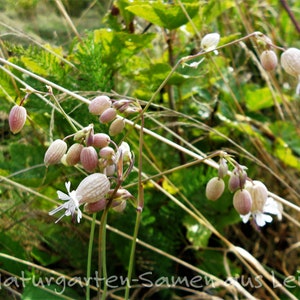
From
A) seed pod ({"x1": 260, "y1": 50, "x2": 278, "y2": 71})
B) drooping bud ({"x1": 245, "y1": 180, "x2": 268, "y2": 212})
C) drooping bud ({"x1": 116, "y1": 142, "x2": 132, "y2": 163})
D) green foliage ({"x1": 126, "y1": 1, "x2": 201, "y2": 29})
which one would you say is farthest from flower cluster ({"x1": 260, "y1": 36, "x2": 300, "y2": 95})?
green foliage ({"x1": 126, "y1": 1, "x2": 201, "y2": 29})

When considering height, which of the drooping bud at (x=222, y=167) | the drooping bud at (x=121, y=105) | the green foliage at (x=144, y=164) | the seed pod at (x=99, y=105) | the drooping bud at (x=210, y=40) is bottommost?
the green foliage at (x=144, y=164)

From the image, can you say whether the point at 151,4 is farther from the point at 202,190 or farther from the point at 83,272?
the point at 83,272

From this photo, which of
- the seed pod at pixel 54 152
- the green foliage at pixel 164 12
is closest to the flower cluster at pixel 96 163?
the seed pod at pixel 54 152

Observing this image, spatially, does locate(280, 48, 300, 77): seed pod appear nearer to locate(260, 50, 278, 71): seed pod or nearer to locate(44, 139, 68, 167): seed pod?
locate(260, 50, 278, 71): seed pod

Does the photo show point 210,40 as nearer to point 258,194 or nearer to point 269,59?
point 269,59

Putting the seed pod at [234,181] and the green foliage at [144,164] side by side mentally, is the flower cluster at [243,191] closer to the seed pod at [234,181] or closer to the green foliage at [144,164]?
the seed pod at [234,181]

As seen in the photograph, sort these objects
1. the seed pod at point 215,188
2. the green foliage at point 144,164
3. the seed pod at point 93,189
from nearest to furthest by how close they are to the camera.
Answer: the seed pod at point 93,189
the seed pod at point 215,188
the green foliage at point 144,164

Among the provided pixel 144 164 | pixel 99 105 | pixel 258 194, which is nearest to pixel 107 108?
pixel 99 105

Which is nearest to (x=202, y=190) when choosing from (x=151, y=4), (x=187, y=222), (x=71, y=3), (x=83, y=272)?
(x=187, y=222)
